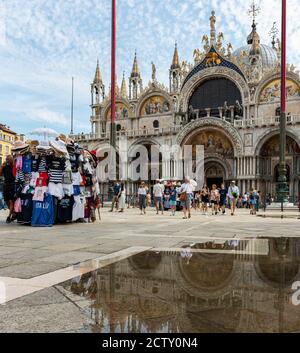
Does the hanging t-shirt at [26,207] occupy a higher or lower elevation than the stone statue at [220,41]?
lower

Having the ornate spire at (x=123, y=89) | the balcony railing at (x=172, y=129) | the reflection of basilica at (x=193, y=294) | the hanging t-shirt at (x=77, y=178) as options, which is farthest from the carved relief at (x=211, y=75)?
the reflection of basilica at (x=193, y=294)

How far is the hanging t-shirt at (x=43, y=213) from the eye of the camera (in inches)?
394

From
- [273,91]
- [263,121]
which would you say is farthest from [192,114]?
[273,91]

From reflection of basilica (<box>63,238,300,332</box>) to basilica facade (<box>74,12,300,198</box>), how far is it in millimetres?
28460

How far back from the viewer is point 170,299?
330cm

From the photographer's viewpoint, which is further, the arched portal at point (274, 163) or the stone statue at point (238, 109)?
the stone statue at point (238, 109)

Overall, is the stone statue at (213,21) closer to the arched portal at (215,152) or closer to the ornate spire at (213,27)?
the ornate spire at (213,27)

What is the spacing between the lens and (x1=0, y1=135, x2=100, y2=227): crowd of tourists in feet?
32.9

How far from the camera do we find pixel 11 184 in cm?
1121

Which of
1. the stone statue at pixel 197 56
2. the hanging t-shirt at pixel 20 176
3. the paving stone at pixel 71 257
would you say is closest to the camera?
the paving stone at pixel 71 257

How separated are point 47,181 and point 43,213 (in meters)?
0.82

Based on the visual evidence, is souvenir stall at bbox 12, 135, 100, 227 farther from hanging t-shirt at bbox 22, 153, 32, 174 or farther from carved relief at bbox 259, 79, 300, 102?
carved relief at bbox 259, 79, 300, 102

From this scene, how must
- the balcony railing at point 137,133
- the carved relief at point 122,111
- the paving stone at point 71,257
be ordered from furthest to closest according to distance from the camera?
the carved relief at point 122,111, the balcony railing at point 137,133, the paving stone at point 71,257
